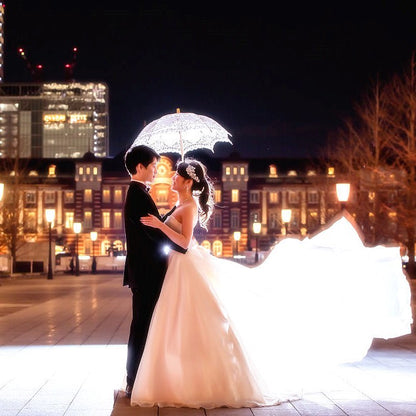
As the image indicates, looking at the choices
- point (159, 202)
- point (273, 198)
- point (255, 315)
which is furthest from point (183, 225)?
point (273, 198)

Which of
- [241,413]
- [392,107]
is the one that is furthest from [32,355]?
[392,107]

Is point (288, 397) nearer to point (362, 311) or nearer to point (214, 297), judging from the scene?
point (214, 297)

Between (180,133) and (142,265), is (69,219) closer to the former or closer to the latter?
(180,133)

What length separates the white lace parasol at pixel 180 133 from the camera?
39.0ft

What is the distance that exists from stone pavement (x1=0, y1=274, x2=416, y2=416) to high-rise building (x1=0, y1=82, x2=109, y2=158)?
15903cm

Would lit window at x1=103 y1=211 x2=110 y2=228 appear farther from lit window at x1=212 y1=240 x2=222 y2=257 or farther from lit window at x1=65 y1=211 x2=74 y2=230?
lit window at x1=212 y1=240 x2=222 y2=257

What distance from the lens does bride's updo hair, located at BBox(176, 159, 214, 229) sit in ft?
24.5

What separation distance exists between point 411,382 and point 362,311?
3.35ft

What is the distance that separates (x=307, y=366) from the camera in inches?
320

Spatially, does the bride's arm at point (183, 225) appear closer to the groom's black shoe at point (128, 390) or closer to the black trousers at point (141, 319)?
the black trousers at point (141, 319)

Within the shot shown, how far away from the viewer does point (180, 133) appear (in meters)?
11.4

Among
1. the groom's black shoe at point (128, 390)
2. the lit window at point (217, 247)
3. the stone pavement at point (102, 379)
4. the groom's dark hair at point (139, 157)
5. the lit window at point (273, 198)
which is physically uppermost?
the lit window at point (273, 198)

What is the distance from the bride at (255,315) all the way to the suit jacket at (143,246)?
11 centimetres

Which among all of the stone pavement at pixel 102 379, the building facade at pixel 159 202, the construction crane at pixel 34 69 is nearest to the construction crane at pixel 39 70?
the construction crane at pixel 34 69
